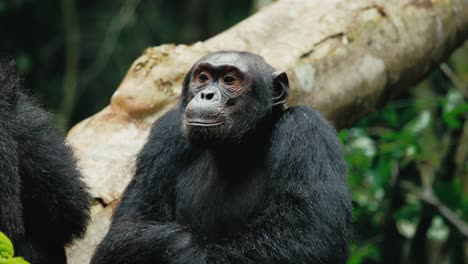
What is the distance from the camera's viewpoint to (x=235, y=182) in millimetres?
6609

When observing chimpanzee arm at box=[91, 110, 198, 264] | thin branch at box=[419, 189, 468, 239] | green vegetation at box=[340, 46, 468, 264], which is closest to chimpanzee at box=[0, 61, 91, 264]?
chimpanzee arm at box=[91, 110, 198, 264]

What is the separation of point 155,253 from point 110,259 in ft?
1.24

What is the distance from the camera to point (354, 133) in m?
11.0

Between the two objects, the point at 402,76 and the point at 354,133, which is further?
the point at 354,133

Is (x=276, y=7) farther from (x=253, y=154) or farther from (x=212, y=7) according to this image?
(x=212, y=7)

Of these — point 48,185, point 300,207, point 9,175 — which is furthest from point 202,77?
point 9,175

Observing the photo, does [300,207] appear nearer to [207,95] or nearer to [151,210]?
[207,95]

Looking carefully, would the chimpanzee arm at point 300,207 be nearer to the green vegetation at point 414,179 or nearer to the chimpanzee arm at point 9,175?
the chimpanzee arm at point 9,175

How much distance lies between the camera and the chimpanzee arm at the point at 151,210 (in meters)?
6.09

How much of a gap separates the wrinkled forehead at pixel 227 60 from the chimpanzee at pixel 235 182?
0.01 meters

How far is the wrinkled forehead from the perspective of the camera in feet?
21.5

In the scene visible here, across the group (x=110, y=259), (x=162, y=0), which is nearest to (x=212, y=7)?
(x=162, y=0)

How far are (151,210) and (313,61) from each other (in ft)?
7.73

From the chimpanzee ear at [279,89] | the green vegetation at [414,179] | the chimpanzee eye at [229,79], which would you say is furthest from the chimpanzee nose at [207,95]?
the green vegetation at [414,179]
